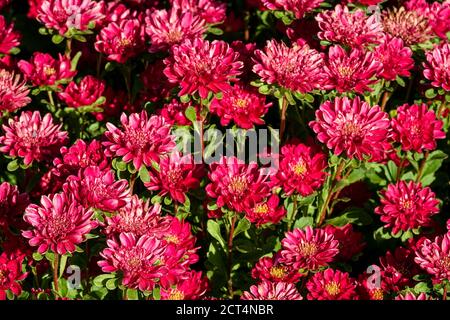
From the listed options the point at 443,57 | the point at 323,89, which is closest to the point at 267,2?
the point at 323,89

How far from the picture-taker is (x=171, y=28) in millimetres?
2936

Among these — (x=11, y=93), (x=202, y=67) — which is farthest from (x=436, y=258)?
(x=11, y=93)

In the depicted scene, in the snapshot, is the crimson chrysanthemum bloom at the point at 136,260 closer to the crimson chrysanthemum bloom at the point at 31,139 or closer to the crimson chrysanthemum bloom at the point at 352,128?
the crimson chrysanthemum bloom at the point at 31,139

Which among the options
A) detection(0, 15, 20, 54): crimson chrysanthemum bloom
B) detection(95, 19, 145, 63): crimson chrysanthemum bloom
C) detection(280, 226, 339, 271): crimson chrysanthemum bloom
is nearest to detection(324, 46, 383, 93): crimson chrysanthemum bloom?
detection(280, 226, 339, 271): crimson chrysanthemum bloom

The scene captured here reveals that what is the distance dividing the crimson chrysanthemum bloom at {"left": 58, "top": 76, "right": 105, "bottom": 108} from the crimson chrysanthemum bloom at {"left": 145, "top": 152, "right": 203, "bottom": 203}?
601mm

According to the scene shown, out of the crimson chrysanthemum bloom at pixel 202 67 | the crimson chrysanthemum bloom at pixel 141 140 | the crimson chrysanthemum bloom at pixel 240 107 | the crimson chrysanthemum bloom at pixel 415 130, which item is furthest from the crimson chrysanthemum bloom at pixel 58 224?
the crimson chrysanthemum bloom at pixel 415 130

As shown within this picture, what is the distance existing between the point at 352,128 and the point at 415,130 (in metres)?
0.36

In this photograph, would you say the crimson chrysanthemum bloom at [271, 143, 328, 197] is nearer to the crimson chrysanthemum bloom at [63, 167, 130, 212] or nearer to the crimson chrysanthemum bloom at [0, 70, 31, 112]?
the crimson chrysanthemum bloom at [63, 167, 130, 212]

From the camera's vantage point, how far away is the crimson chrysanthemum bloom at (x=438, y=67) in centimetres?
275

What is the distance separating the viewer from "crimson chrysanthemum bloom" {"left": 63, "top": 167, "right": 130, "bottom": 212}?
2324 millimetres

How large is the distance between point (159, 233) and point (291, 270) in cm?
51

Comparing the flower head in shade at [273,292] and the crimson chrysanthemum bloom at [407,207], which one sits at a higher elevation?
the crimson chrysanthemum bloom at [407,207]

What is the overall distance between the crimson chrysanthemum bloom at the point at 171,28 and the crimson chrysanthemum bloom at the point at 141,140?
47cm

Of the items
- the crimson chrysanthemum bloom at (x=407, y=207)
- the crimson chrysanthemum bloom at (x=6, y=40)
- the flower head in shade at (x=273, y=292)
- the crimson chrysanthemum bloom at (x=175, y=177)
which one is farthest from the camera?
the crimson chrysanthemum bloom at (x=6, y=40)
